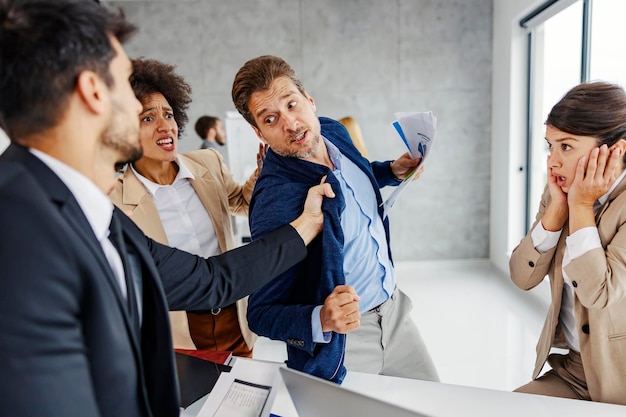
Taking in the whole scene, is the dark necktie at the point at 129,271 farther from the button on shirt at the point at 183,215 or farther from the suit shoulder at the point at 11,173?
the button on shirt at the point at 183,215

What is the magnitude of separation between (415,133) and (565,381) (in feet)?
3.09

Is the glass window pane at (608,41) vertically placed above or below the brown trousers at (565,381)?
above

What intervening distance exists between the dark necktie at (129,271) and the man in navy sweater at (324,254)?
1.76 ft

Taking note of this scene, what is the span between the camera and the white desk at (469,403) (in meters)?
1.01

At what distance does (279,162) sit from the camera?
1.36 metres

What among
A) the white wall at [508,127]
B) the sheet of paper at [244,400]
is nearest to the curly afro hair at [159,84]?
the sheet of paper at [244,400]

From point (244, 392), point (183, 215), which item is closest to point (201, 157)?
point (183, 215)

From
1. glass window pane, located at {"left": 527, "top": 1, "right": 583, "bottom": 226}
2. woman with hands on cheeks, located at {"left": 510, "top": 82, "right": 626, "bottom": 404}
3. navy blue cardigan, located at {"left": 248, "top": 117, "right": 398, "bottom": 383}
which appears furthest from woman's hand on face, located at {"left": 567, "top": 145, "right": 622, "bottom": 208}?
glass window pane, located at {"left": 527, "top": 1, "right": 583, "bottom": 226}

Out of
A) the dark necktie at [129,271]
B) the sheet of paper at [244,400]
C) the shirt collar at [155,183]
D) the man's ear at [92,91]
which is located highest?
the man's ear at [92,91]

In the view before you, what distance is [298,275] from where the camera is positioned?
4.34 ft

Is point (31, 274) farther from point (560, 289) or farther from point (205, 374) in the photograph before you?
point (560, 289)

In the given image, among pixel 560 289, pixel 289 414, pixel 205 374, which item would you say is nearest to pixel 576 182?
pixel 560 289

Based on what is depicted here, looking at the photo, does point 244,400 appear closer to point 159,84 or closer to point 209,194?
point 209,194

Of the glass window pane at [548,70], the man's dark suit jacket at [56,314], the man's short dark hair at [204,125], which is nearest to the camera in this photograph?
the man's dark suit jacket at [56,314]
